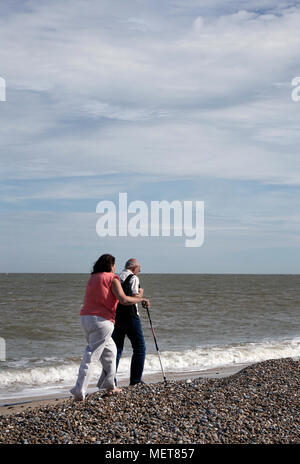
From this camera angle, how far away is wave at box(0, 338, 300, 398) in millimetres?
11789

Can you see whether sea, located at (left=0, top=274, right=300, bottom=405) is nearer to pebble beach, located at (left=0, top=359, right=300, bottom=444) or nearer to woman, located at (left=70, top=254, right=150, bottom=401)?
woman, located at (left=70, top=254, right=150, bottom=401)

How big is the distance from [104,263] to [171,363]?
757cm

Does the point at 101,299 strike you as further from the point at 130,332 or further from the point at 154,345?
the point at 154,345

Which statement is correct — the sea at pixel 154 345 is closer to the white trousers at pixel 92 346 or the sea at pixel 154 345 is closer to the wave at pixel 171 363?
the wave at pixel 171 363

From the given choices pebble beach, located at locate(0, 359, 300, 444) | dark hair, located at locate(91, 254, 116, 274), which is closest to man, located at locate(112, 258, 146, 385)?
pebble beach, located at locate(0, 359, 300, 444)

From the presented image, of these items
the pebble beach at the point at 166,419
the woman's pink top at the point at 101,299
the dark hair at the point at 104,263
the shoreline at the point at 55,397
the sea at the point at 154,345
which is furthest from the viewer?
the sea at the point at 154,345

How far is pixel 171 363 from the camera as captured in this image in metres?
13.9

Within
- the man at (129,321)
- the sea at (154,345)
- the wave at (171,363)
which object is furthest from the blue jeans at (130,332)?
the wave at (171,363)

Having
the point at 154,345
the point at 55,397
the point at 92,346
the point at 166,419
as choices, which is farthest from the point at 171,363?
the point at 166,419

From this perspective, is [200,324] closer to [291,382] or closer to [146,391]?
[291,382]

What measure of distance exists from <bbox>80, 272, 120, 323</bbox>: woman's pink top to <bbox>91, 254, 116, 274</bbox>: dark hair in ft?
0.37

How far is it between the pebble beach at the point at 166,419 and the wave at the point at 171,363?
4533 millimetres

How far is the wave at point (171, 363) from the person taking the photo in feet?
38.7
